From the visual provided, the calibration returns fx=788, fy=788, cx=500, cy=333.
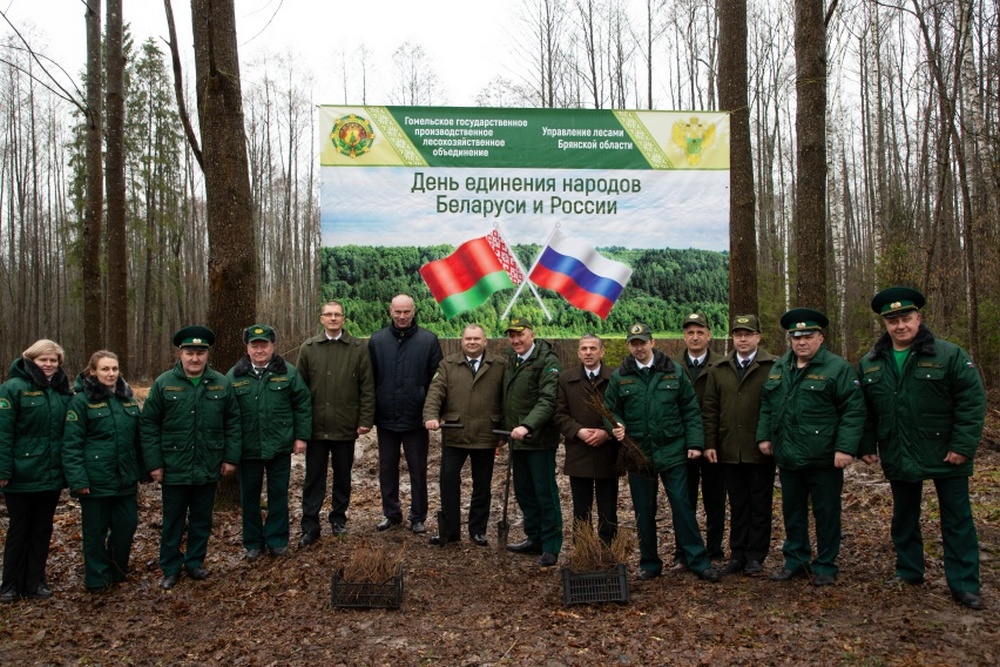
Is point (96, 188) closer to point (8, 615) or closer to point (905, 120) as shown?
point (8, 615)

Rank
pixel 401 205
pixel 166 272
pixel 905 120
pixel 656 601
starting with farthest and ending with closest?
pixel 166 272 < pixel 905 120 < pixel 401 205 < pixel 656 601

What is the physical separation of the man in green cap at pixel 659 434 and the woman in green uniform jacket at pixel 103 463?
3.59 meters

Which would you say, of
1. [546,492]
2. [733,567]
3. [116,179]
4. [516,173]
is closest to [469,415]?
[546,492]

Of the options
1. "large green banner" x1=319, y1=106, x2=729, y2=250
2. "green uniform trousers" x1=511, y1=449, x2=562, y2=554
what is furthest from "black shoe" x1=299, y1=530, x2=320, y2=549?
"large green banner" x1=319, y1=106, x2=729, y2=250

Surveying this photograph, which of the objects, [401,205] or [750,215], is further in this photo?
[401,205]

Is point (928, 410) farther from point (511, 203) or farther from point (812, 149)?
point (511, 203)

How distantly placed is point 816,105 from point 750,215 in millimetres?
1296

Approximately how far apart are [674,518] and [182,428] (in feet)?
12.1

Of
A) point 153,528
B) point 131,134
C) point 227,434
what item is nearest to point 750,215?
point 227,434

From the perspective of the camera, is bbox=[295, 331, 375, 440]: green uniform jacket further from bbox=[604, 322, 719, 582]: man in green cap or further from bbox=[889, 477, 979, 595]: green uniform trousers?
bbox=[889, 477, 979, 595]: green uniform trousers

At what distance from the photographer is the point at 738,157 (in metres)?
8.28

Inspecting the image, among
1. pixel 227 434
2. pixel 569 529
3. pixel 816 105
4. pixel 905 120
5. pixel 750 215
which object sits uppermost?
pixel 905 120

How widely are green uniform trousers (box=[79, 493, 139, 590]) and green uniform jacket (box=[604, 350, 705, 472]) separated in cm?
371

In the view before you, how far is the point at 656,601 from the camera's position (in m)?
5.21
